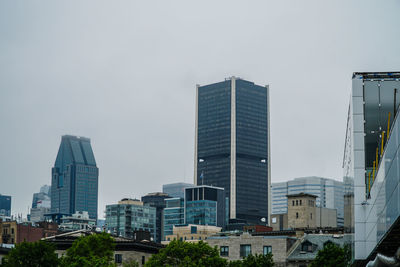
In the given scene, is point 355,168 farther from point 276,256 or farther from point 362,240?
point 276,256

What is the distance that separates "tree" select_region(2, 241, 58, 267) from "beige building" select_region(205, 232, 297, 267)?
23919 mm

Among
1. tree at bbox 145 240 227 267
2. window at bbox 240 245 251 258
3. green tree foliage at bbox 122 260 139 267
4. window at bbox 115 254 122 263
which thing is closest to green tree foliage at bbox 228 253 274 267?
tree at bbox 145 240 227 267

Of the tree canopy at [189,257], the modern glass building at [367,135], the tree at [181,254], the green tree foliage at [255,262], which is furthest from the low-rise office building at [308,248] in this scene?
the modern glass building at [367,135]

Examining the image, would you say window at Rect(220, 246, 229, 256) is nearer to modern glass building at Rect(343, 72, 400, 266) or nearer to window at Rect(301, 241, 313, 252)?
window at Rect(301, 241, 313, 252)

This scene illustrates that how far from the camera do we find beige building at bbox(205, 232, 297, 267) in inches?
4540

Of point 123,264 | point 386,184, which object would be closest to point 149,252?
point 123,264

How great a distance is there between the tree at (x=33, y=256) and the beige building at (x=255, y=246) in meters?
23.9

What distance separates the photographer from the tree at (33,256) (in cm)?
11406

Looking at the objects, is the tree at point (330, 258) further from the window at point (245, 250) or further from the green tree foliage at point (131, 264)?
the green tree foliage at point (131, 264)

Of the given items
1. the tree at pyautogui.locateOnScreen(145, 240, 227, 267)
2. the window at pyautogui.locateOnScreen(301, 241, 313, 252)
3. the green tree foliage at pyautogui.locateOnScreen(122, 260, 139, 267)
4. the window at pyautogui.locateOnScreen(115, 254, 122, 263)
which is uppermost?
the window at pyautogui.locateOnScreen(301, 241, 313, 252)

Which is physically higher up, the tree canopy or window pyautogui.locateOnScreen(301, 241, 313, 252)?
window pyautogui.locateOnScreen(301, 241, 313, 252)

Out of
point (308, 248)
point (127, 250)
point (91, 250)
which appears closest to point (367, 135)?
point (308, 248)

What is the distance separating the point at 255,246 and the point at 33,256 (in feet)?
104

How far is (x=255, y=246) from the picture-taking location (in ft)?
388
